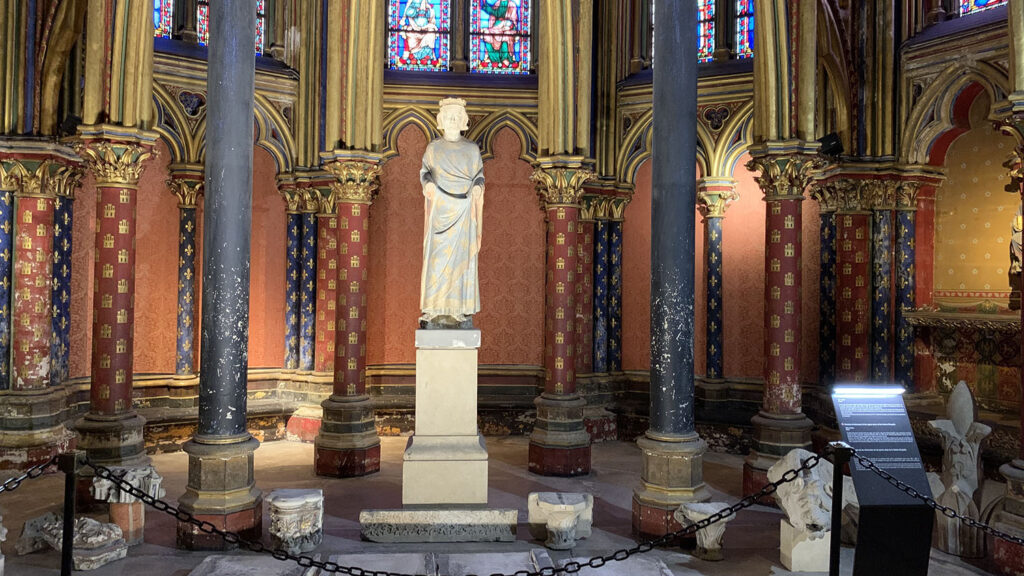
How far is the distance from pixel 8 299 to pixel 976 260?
14.6m

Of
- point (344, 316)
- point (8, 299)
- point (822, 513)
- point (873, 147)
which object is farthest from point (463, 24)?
point (822, 513)

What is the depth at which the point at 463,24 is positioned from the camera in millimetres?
14992

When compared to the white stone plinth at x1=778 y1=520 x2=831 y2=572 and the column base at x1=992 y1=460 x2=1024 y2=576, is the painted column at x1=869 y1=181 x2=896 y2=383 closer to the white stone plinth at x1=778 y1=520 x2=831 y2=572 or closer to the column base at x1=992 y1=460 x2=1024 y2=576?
the column base at x1=992 y1=460 x2=1024 y2=576

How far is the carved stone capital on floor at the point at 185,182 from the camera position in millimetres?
13484

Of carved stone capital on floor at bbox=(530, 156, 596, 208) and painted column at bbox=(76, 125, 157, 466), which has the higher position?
carved stone capital on floor at bbox=(530, 156, 596, 208)

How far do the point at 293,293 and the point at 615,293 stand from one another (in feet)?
19.3

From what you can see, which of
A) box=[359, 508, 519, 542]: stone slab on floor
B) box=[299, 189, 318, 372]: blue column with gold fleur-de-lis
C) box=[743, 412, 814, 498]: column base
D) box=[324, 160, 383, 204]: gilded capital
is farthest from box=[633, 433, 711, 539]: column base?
box=[299, 189, 318, 372]: blue column with gold fleur-de-lis

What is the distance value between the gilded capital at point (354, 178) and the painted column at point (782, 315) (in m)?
5.27

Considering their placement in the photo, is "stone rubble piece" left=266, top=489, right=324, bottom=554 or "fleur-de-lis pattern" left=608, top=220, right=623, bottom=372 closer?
"stone rubble piece" left=266, top=489, right=324, bottom=554

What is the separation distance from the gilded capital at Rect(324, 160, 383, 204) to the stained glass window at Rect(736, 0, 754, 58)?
7263 mm

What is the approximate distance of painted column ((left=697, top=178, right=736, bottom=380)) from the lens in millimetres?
13898

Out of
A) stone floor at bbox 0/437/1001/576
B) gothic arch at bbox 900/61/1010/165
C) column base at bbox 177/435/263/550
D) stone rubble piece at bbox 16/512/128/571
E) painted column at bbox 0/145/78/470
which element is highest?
gothic arch at bbox 900/61/1010/165

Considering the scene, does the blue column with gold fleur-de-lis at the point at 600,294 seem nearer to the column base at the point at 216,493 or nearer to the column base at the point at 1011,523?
the column base at the point at 1011,523

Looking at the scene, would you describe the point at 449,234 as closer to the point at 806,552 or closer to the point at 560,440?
the point at 560,440
